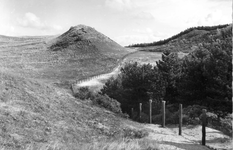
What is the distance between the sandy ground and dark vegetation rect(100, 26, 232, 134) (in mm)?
898

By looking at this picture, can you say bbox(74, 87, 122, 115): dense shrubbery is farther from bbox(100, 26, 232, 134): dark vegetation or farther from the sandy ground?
the sandy ground

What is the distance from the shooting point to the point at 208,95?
74.4ft

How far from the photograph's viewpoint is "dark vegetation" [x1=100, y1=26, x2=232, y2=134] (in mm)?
20016

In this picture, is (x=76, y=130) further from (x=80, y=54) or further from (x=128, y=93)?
(x=80, y=54)

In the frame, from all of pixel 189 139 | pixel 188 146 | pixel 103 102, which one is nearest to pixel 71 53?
pixel 103 102

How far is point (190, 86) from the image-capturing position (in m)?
23.9

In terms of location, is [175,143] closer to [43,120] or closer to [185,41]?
[43,120]

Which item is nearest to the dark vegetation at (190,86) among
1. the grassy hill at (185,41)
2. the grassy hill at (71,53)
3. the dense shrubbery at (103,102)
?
the dense shrubbery at (103,102)

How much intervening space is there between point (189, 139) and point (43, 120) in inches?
269

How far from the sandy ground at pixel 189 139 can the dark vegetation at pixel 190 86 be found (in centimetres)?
90

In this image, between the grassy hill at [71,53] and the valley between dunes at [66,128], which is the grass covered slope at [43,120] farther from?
the grassy hill at [71,53]

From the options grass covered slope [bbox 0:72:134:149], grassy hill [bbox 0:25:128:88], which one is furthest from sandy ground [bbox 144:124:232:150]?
grassy hill [bbox 0:25:128:88]

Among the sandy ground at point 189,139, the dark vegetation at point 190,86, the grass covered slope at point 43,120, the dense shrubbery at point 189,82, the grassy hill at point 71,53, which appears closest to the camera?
the grass covered slope at point 43,120

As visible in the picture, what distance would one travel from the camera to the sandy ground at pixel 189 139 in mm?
10969
